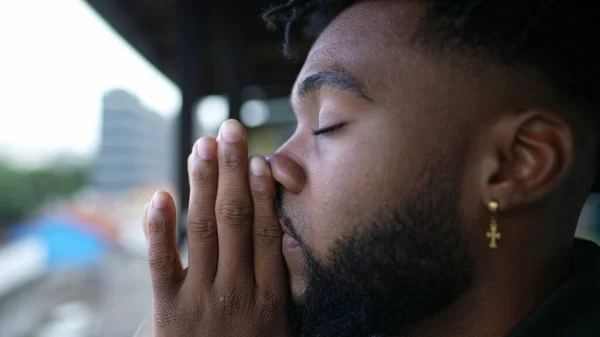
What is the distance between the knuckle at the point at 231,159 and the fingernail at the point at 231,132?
0.07ft

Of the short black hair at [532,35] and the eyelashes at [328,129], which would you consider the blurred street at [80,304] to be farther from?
the short black hair at [532,35]

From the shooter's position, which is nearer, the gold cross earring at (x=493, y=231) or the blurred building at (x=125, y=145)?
the gold cross earring at (x=493, y=231)

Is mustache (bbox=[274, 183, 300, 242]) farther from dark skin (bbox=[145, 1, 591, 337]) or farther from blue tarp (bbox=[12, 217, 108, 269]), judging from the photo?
blue tarp (bbox=[12, 217, 108, 269])

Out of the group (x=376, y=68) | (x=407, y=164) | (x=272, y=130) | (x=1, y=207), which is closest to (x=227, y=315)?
(x=407, y=164)

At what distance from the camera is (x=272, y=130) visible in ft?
26.8

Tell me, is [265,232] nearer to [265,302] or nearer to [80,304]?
[265,302]

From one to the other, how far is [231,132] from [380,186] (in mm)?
338

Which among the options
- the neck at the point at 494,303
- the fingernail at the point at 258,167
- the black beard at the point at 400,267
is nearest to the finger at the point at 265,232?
the fingernail at the point at 258,167

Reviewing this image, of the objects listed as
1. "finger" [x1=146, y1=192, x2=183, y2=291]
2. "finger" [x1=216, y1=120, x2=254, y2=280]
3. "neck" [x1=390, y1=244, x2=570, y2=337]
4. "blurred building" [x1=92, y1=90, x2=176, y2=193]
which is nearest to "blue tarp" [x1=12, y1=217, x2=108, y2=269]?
"finger" [x1=146, y1=192, x2=183, y2=291]

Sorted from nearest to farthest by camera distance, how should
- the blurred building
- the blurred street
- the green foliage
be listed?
the blurred street < the green foliage < the blurred building

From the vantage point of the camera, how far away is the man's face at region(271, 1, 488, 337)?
2.80ft

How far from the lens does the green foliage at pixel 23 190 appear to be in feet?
52.9

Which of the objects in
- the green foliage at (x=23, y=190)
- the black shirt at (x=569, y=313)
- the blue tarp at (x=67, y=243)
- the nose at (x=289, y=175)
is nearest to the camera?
the black shirt at (x=569, y=313)

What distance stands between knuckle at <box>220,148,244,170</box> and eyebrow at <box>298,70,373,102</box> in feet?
0.66
